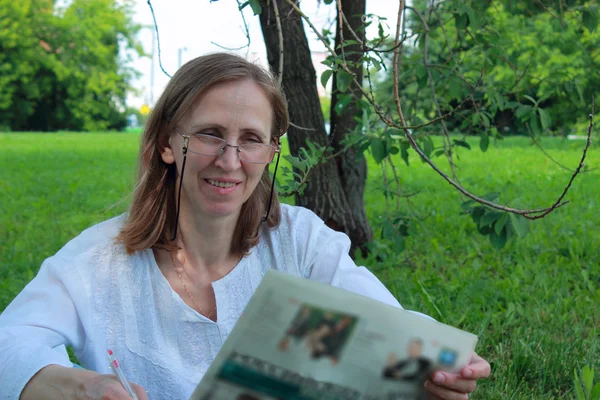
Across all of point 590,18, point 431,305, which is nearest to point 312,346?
point 431,305

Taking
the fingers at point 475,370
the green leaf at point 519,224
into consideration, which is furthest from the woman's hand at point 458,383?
the green leaf at point 519,224

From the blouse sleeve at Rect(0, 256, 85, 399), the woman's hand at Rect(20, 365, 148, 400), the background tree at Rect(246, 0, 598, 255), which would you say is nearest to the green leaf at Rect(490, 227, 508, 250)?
the background tree at Rect(246, 0, 598, 255)

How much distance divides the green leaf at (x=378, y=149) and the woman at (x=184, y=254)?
986 millimetres

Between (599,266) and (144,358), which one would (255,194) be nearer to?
(144,358)

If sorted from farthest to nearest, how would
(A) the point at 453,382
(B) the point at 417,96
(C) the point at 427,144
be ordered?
(B) the point at 417,96, (C) the point at 427,144, (A) the point at 453,382

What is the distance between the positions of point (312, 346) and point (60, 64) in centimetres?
3940

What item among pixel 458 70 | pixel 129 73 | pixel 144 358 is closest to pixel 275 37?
pixel 458 70

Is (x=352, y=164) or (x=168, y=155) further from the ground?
(x=168, y=155)

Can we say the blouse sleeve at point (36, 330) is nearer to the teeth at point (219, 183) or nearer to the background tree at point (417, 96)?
the teeth at point (219, 183)

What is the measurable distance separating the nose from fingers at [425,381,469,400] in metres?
0.74

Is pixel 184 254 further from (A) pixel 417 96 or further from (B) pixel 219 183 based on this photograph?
(A) pixel 417 96

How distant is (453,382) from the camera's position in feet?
4.38

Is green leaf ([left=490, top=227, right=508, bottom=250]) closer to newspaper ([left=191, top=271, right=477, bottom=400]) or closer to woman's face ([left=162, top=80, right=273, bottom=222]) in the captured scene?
woman's face ([left=162, top=80, right=273, bottom=222])

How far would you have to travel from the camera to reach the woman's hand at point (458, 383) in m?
1.33
